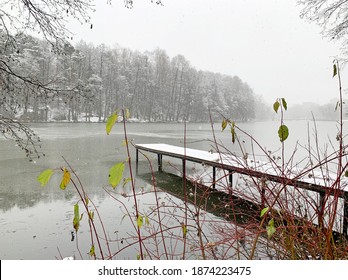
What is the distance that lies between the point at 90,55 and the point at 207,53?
16.3m

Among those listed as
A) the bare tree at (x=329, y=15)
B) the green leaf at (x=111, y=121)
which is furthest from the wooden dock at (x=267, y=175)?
the bare tree at (x=329, y=15)

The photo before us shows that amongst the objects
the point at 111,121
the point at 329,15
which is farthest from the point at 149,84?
the point at 111,121

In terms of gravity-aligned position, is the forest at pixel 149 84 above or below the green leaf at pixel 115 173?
above

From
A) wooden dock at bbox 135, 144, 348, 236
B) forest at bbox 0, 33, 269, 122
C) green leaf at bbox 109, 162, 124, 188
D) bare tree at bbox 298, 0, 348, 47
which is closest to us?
green leaf at bbox 109, 162, 124, 188

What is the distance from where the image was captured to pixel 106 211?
427 cm

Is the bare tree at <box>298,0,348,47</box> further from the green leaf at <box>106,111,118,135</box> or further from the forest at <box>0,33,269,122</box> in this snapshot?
the forest at <box>0,33,269,122</box>

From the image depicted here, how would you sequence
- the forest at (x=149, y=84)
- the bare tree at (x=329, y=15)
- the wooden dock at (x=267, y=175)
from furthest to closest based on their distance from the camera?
the forest at (x=149, y=84) → the bare tree at (x=329, y=15) → the wooden dock at (x=267, y=175)

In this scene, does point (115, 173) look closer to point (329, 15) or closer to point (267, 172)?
point (267, 172)

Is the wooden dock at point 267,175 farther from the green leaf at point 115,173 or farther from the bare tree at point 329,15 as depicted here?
the bare tree at point 329,15

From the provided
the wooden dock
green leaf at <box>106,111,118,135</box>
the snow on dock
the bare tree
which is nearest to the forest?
the bare tree
